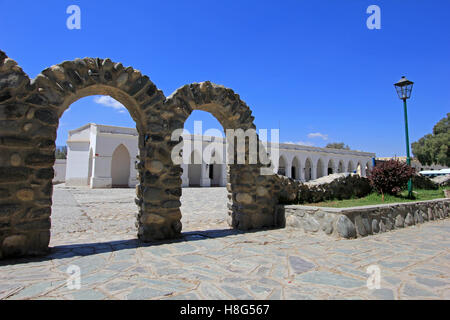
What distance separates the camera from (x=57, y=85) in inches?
166

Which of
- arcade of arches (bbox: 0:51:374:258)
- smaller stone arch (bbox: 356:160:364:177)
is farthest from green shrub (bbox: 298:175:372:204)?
smaller stone arch (bbox: 356:160:364:177)

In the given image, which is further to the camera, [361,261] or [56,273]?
[361,261]

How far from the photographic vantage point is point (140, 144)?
5238mm

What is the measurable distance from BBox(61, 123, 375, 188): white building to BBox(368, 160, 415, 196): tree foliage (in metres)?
15.8

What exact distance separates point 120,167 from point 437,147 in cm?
3375

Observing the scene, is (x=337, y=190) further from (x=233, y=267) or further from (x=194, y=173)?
(x=194, y=173)

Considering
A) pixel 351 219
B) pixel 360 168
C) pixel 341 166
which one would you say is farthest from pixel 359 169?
pixel 351 219

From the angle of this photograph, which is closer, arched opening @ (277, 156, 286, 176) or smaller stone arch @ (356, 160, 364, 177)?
arched opening @ (277, 156, 286, 176)

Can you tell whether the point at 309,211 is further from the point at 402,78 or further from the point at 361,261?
the point at 402,78

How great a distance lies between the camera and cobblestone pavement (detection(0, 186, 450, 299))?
8.98ft

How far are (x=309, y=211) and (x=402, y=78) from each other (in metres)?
7.73

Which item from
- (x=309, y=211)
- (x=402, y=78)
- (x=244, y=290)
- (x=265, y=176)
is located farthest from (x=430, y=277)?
(x=402, y=78)

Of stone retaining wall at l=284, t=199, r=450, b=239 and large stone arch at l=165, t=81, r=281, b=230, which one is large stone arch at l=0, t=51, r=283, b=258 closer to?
large stone arch at l=165, t=81, r=281, b=230
